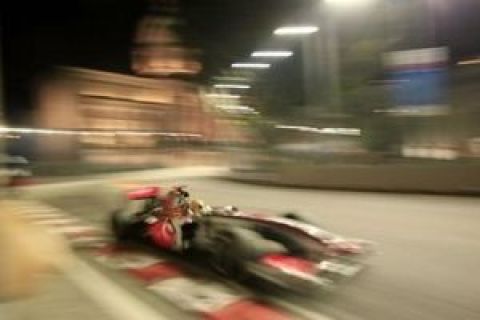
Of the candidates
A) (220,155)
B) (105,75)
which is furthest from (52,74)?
(220,155)

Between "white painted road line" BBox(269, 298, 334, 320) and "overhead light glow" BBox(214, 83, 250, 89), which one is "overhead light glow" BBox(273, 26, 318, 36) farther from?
"white painted road line" BBox(269, 298, 334, 320)

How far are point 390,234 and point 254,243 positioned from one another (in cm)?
210

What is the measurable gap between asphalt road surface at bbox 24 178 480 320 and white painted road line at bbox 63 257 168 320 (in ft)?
3.59

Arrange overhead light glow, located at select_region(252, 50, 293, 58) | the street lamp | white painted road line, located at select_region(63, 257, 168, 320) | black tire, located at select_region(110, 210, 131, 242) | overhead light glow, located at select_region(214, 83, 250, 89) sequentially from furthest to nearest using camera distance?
overhead light glow, located at select_region(252, 50, 293, 58) < the street lamp < overhead light glow, located at select_region(214, 83, 250, 89) < black tire, located at select_region(110, 210, 131, 242) < white painted road line, located at select_region(63, 257, 168, 320)

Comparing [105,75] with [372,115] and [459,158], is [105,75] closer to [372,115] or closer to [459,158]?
[372,115]

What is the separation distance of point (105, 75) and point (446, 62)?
230 inches

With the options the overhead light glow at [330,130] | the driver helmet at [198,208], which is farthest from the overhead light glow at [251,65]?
the driver helmet at [198,208]

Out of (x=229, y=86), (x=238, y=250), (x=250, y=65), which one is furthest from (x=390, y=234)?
(x=250, y=65)

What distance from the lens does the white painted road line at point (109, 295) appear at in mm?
4469

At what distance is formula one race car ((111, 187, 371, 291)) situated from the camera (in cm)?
470

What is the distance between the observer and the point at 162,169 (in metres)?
7.10

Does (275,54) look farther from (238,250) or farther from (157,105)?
(238,250)

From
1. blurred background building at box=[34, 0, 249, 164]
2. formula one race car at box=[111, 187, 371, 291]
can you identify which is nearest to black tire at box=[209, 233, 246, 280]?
formula one race car at box=[111, 187, 371, 291]

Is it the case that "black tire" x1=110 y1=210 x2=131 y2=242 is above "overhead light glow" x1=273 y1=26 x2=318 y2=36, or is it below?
below
